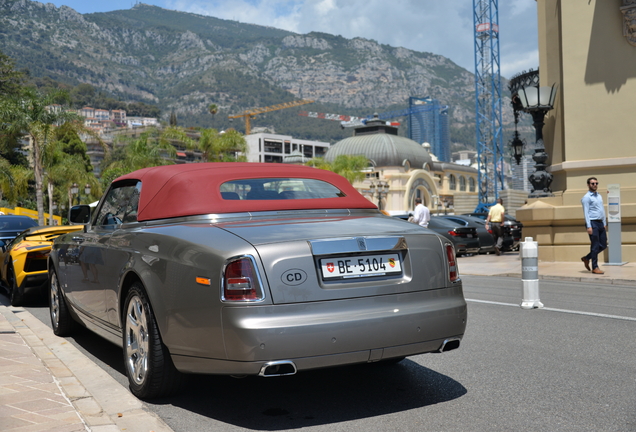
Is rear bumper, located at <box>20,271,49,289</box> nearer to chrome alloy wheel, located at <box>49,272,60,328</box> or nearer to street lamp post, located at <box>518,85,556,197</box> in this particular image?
chrome alloy wheel, located at <box>49,272,60,328</box>

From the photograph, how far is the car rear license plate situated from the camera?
12.6 ft

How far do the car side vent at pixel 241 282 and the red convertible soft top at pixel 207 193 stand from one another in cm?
85

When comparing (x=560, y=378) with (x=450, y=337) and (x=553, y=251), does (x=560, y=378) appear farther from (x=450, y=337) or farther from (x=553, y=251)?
(x=553, y=251)

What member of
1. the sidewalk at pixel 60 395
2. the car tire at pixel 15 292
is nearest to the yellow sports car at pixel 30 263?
the car tire at pixel 15 292

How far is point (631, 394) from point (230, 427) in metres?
2.55

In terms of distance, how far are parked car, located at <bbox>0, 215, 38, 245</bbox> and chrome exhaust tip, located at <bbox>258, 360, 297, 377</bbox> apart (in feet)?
31.7

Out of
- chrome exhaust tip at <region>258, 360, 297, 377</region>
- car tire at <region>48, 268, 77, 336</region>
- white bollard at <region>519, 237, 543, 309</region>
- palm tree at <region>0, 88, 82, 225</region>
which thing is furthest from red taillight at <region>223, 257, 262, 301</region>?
palm tree at <region>0, 88, 82, 225</region>

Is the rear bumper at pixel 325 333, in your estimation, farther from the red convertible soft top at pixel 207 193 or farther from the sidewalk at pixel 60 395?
the red convertible soft top at pixel 207 193

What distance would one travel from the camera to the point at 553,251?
1597 cm

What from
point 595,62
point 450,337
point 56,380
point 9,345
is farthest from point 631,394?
point 595,62

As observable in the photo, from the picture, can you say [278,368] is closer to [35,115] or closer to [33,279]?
[33,279]

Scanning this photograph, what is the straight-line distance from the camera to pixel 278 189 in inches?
192

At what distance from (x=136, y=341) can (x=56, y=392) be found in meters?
0.62

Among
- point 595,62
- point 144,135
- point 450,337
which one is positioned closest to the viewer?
point 450,337
